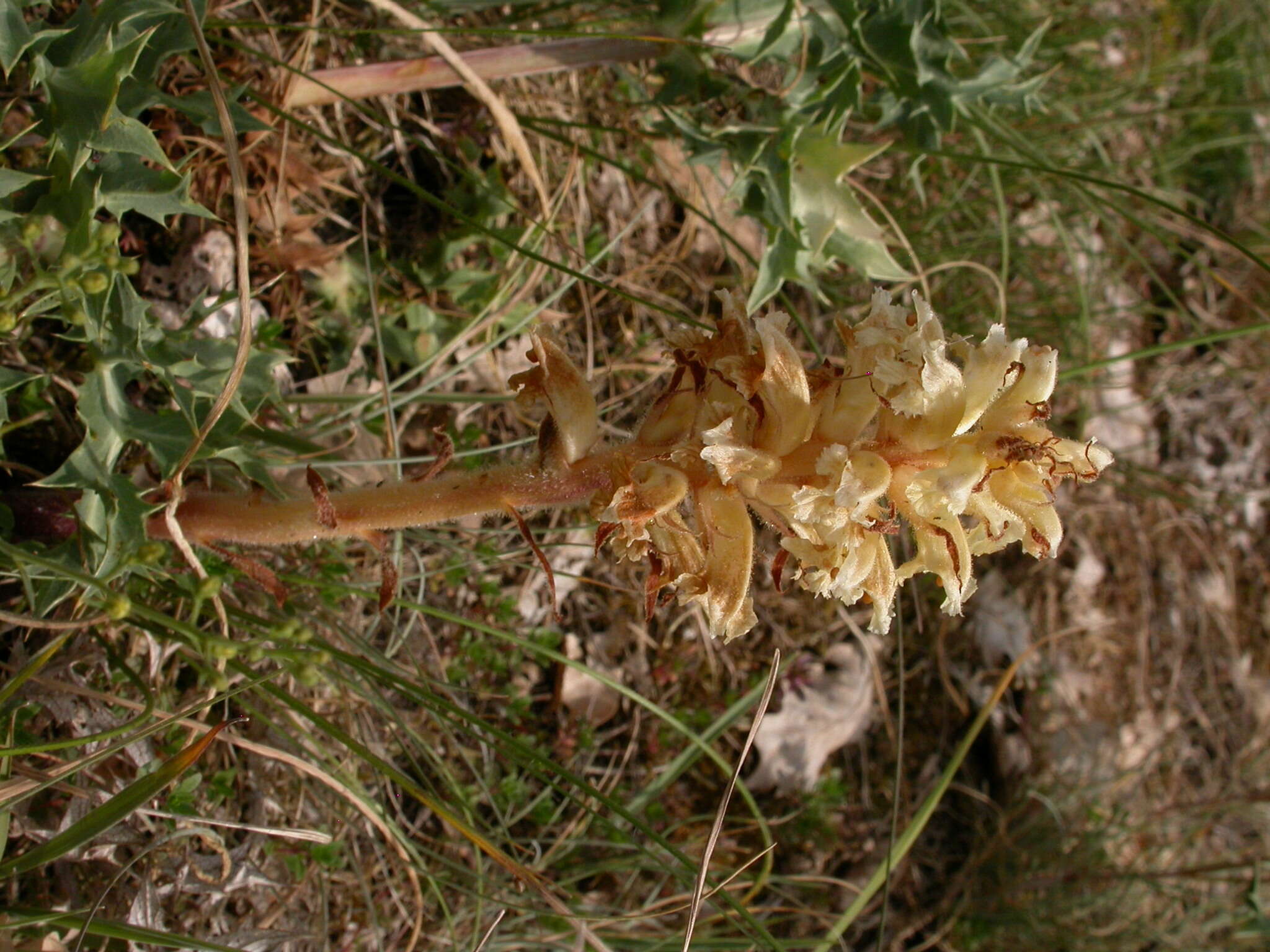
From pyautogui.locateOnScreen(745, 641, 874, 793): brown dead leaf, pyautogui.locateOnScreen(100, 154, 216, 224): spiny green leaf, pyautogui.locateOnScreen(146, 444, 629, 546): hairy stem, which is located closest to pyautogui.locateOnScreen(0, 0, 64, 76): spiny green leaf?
pyautogui.locateOnScreen(100, 154, 216, 224): spiny green leaf

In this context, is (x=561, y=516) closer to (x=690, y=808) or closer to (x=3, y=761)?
(x=690, y=808)

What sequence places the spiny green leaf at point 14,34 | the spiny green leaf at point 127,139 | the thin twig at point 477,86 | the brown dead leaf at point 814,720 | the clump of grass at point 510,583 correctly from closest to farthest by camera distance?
1. the spiny green leaf at point 14,34
2. the spiny green leaf at point 127,139
3. the clump of grass at point 510,583
4. the thin twig at point 477,86
5. the brown dead leaf at point 814,720

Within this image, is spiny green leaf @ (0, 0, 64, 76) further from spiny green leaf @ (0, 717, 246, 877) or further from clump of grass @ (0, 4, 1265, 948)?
spiny green leaf @ (0, 717, 246, 877)

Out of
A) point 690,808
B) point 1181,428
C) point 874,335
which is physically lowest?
point 1181,428

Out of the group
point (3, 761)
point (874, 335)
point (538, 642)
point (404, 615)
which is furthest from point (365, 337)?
point (874, 335)

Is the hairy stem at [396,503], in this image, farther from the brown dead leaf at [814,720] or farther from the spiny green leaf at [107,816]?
the brown dead leaf at [814,720]

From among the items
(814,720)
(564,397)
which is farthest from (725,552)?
(814,720)

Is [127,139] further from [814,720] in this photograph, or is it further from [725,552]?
[814,720]

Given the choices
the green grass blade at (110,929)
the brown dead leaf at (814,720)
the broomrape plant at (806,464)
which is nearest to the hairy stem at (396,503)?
the broomrape plant at (806,464)
